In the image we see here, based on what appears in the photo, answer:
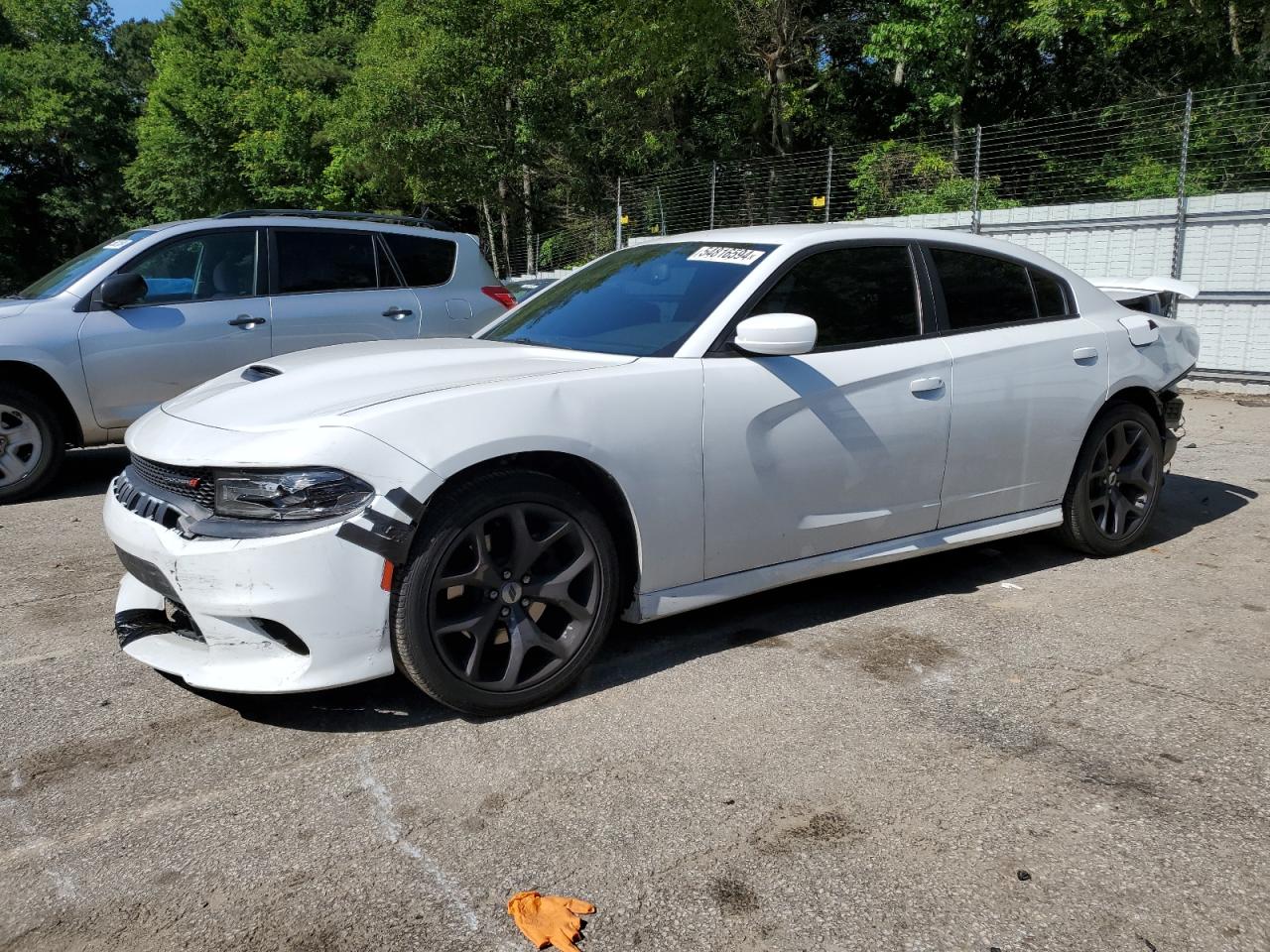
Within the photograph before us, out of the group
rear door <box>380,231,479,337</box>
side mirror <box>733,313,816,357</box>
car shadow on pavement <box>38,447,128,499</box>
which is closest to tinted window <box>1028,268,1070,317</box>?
side mirror <box>733,313,816,357</box>

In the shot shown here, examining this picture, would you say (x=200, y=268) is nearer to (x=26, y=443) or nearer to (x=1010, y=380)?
(x=26, y=443)

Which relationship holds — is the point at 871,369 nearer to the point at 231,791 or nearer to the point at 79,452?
the point at 231,791

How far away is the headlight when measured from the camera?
304 centimetres

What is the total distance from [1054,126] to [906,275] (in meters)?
9.92

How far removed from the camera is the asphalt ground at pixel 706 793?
2.36m

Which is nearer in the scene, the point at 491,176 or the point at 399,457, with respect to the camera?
the point at 399,457

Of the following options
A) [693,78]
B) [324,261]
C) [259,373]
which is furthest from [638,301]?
[693,78]

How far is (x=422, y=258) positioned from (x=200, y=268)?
160cm

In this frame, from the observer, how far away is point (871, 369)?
412 centimetres

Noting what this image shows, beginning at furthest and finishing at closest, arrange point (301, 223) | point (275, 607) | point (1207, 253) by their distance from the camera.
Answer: point (1207, 253) → point (301, 223) → point (275, 607)

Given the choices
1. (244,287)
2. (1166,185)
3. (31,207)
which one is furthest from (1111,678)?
(31,207)

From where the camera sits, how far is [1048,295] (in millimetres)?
4938

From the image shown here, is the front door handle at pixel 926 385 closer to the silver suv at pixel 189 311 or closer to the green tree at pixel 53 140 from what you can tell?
the silver suv at pixel 189 311

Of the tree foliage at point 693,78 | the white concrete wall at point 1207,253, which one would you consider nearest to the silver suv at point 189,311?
the white concrete wall at point 1207,253
